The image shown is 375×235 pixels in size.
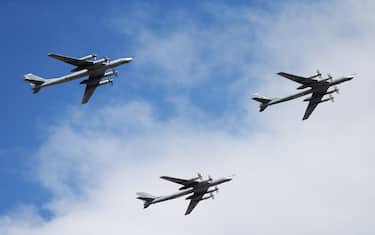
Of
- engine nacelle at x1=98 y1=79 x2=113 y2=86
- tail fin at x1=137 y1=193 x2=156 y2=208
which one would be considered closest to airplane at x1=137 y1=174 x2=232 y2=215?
tail fin at x1=137 y1=193 x2=156 y2=208

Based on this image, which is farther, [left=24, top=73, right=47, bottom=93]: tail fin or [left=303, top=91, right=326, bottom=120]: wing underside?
[left=303, top=91, right=326, bottom=120]: wing underside

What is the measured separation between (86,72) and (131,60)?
334 inches

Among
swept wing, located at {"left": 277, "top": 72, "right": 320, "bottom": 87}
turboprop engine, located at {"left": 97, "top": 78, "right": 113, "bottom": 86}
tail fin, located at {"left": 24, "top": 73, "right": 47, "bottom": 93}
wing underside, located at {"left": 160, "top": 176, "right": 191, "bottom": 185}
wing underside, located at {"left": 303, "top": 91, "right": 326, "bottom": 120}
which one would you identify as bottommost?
wing underside, located at {"left": 160, "top": 176, "right": 191, "bottom": 185}

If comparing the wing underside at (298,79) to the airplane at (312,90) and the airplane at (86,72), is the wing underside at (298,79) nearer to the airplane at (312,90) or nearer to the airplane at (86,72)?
the airplane at (312,90)

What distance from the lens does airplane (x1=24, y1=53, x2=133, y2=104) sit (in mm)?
103062

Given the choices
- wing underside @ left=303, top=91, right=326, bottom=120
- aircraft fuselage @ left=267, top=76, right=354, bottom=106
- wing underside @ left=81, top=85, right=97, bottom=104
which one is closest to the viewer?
wing underside @ left=81, top=85, right=97, bottom=104

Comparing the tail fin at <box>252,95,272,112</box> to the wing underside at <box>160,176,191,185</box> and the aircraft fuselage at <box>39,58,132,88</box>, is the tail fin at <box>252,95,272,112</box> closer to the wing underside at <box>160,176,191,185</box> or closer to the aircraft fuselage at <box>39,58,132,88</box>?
the wing underside at <box>160,176,191,185</box>

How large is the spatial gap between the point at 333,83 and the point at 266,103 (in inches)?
540

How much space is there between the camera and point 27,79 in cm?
10819

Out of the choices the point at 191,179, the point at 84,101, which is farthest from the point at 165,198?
the point at 84,101

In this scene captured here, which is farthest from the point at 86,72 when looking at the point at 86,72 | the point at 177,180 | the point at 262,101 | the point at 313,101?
the point at 313,101

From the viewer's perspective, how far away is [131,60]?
102250mm

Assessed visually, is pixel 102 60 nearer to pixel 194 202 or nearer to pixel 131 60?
pixel 131 60

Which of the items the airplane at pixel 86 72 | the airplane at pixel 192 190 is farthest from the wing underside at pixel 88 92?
the airplane at pixel 192 190
